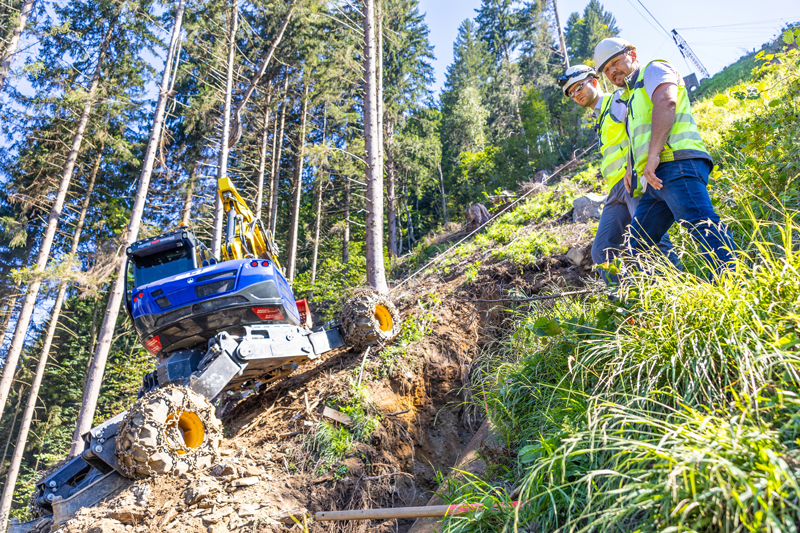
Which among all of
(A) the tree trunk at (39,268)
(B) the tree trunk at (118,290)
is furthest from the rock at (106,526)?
(A) the tree trunk at (39,268)

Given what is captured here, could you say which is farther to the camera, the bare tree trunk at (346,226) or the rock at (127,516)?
the bare tree trunk at (346,226)

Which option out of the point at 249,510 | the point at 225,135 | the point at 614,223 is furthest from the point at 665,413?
the point at 225,135

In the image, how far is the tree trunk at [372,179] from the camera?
833cm

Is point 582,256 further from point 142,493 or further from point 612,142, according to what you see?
point 142,493

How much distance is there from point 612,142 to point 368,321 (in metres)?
3.67

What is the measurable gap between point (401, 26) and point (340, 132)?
21.5 ft

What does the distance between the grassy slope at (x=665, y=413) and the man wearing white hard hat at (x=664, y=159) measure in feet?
0.92

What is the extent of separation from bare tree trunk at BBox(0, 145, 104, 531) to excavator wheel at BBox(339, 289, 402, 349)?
9739 mm

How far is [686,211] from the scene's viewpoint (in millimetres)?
2863

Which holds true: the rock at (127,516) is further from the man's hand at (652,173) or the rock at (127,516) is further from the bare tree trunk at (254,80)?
the bare tree trunk at (254,80)

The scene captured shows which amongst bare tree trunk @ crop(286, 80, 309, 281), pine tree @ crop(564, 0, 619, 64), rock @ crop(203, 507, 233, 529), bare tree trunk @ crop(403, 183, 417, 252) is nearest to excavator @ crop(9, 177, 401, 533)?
rock @ crop(203, 507, 233, 529)

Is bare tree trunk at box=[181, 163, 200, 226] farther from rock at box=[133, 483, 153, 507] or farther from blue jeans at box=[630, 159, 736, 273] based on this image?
blue jeans at box=[630, 159, 736, 273]

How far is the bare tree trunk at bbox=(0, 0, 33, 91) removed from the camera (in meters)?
11.6

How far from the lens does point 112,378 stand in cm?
1883
